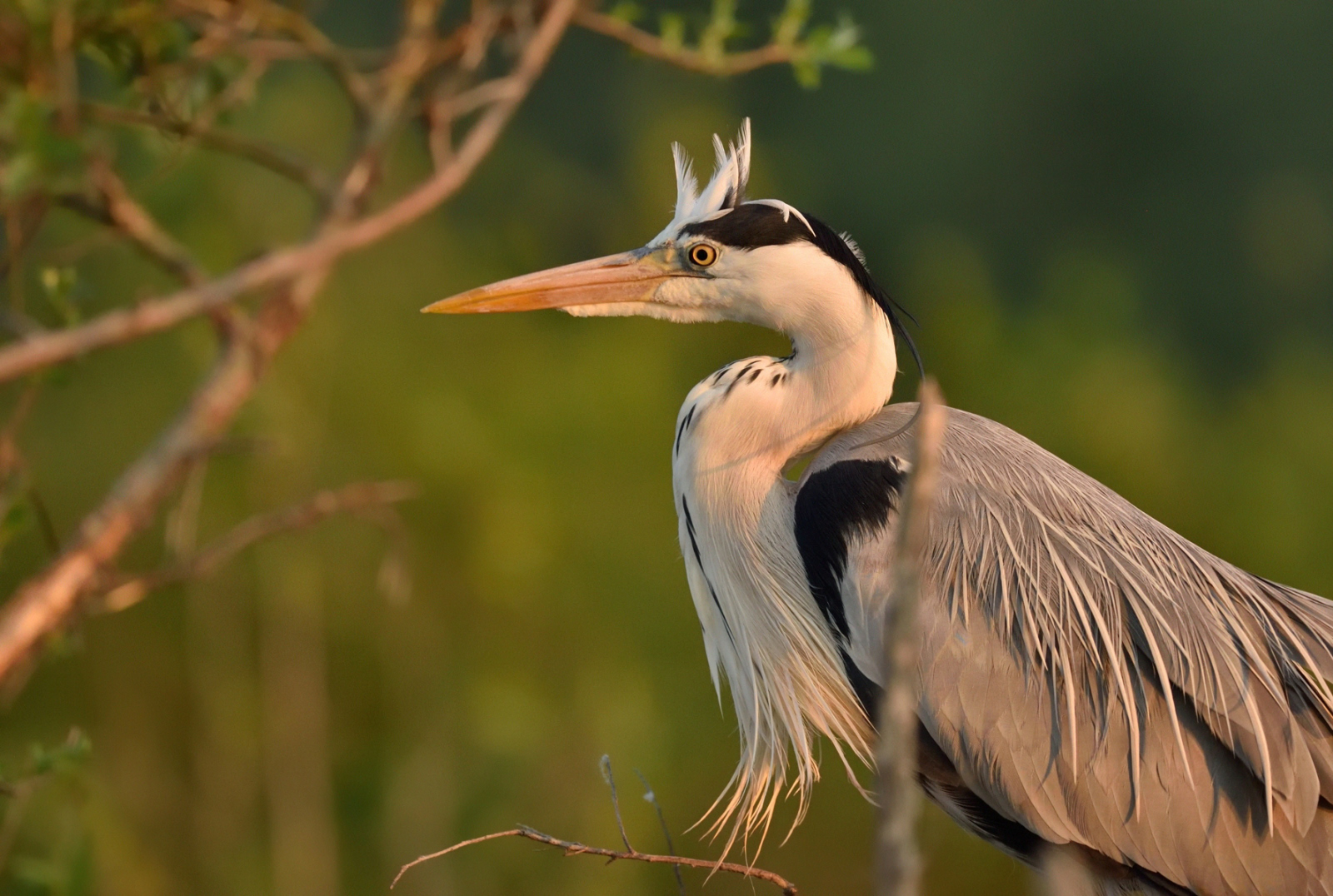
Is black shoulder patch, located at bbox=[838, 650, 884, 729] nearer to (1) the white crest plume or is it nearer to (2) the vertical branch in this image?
(1) the white crest plume

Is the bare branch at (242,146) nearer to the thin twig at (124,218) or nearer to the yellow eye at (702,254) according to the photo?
the thin twig at (124,218)

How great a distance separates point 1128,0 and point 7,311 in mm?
35789

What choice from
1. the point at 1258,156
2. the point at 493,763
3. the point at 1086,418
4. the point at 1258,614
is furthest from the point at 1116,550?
the point at 1258,156

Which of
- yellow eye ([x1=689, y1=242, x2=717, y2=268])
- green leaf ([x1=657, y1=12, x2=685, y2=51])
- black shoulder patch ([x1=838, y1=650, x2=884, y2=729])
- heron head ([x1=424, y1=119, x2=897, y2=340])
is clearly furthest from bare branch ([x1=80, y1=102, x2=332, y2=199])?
black shoulder patch ([x1=838, y1=650, x2=884, y2=729])

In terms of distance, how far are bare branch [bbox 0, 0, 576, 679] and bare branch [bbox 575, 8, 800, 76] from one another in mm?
113

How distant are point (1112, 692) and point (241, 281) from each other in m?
1.99

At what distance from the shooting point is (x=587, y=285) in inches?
122

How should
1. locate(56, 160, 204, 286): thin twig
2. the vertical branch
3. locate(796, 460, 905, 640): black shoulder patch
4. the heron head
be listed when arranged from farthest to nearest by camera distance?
the heron head, locate(796, 460, 905, 640): black shoulder patch, locate(56, 160, 204, 286): thin twig, the vertical branch

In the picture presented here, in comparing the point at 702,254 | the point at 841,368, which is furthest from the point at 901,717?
the point at 702,254

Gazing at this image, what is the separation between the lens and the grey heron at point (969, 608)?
110 inches

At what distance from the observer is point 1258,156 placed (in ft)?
92.3

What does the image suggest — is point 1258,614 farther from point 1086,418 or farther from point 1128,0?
point 1128,0

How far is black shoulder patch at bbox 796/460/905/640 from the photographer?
2.88 metres

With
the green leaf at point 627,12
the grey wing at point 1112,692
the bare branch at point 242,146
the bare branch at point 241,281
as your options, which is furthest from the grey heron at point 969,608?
the bare branch at point 241,281
